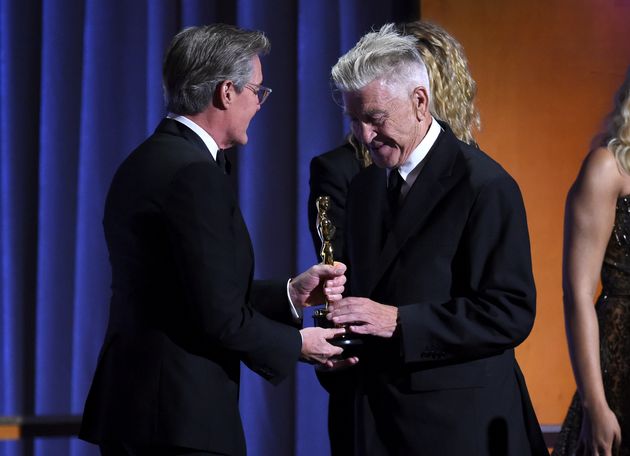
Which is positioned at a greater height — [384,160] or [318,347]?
[384,160]

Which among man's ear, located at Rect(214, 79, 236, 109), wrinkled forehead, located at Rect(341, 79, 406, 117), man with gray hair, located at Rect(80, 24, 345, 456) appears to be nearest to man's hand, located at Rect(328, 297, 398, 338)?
man with gray hair, located at Rect(80, 24, 345, 456)

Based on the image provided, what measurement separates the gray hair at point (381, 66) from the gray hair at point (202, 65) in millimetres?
220

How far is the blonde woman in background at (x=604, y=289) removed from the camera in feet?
7.36

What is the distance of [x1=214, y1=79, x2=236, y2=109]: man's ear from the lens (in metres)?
2.12

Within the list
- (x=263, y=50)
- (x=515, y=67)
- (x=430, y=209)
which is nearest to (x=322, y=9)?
(x=515, y=67)

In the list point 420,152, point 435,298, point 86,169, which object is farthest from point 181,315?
point 86,169

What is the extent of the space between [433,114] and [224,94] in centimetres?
57

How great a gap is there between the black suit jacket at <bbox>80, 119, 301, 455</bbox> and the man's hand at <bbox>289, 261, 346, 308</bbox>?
166mm

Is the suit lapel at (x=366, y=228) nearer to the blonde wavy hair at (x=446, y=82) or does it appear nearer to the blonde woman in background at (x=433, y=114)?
the blonde woman in background at (x=433, y=114)

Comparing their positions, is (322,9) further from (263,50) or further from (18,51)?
(263,50)

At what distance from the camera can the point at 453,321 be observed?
6.23 feet

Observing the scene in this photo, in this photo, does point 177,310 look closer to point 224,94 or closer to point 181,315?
point 181,315

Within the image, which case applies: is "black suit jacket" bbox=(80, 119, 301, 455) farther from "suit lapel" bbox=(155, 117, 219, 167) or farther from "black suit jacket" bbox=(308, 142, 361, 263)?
"black suit jacket" bbox=(308, 142, 361, 263)

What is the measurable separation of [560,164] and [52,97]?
202cm
